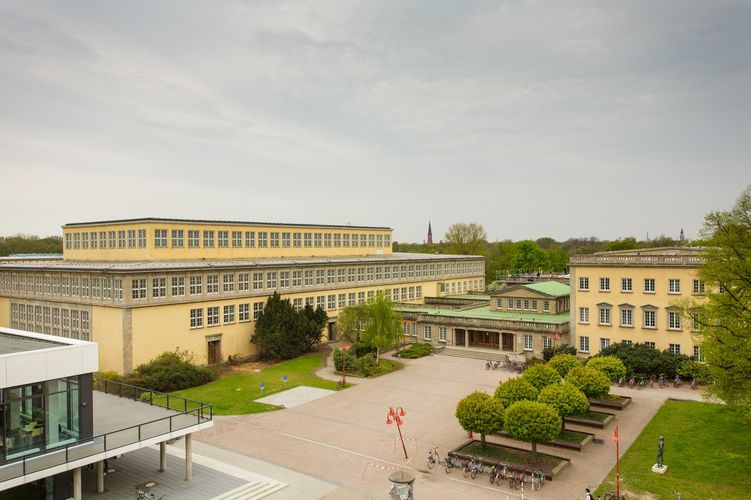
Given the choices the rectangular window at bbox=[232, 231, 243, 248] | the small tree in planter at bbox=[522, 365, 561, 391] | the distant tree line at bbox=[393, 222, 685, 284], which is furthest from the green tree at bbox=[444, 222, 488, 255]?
the small tree in planter at bbox=[522, 365, 561, 391]

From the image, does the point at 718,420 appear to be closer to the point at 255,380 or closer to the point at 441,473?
the point at 441,473

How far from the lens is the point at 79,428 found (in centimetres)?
1969

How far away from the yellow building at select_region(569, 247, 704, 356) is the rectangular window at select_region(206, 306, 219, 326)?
28.5 meters

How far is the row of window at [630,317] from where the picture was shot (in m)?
40.3

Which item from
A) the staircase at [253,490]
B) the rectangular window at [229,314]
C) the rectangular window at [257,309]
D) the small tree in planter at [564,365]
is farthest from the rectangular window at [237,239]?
the staircase at [253,490]

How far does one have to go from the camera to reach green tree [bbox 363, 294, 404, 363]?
4472 centimetres

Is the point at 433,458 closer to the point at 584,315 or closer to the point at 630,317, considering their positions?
the point at 630,317

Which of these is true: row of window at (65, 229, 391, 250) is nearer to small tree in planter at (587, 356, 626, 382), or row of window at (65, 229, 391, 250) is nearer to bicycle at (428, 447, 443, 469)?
bicycle at (428, 447, 443, 469)

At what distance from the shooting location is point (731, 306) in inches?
921

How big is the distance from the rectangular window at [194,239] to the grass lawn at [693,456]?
3870 cm

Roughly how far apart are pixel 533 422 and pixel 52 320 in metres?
39.8

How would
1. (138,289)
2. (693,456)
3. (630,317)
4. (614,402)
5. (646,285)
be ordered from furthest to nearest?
(630,317), (646,285), (138,289), (614,402), (693,456)

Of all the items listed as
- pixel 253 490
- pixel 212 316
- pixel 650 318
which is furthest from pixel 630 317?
pixel 212 316

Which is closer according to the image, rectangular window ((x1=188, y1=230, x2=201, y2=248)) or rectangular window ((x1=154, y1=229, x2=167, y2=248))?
rectangular window ((x1=154, y1=229, x2=167, y2=248))
